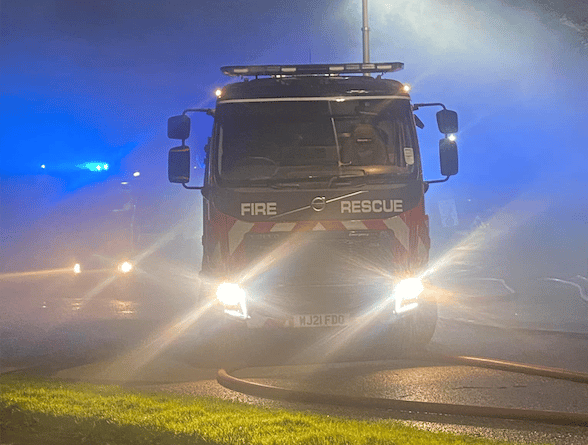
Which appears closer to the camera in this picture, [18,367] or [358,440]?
[358,440]

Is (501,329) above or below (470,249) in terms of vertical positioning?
below

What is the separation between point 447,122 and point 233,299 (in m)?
3.35

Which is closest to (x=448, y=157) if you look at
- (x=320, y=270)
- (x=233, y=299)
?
(x=320, y=270)

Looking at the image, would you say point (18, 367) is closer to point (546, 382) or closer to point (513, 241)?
point (546, 382)

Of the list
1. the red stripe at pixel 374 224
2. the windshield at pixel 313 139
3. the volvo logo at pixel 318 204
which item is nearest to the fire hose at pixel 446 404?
the red stripe at pixel 374 224

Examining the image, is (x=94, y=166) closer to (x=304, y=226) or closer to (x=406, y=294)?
(x=304, y=226)

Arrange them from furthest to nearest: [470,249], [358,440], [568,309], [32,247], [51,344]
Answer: [32,247] → [470,249] → [568,309] → [51,344] → [358,440]

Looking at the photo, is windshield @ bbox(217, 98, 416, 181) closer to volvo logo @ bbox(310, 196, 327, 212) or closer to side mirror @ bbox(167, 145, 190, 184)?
volvo logo @ bbox(310, 196, 327, 212)

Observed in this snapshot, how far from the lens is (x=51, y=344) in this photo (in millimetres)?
10984

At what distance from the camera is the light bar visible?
983cm

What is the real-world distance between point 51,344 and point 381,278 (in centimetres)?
481

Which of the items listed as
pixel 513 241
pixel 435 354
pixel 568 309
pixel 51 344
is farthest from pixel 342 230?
pixel 513 241

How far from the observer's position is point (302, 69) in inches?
389

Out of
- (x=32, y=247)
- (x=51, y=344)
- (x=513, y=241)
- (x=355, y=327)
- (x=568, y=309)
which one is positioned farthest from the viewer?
(x=32, y=247)
